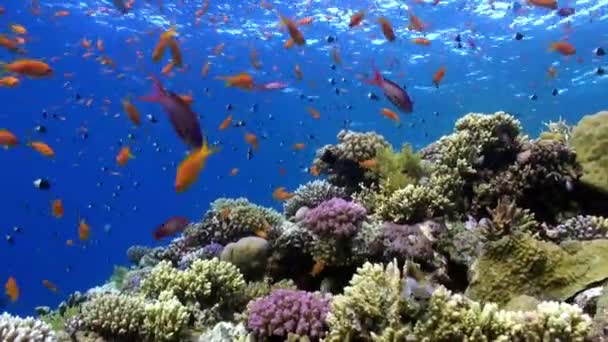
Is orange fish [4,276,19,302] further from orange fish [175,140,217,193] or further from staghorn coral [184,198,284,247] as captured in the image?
orange fish [175,140,217,193]

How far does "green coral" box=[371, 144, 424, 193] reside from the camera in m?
8.30

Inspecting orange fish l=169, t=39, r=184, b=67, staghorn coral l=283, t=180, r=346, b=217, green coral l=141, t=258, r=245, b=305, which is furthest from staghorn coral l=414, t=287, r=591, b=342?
orange fish l=169, t=39, r=184, b=67

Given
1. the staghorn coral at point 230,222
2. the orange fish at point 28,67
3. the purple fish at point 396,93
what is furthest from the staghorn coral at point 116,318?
the orange fish at point 28,67

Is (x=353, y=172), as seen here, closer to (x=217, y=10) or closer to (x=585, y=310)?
(x=585, y=310)

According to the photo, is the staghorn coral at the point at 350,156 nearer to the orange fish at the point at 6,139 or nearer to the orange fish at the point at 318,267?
the orange fish at the point at 318,267

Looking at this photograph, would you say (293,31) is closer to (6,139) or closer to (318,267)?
(318,267)

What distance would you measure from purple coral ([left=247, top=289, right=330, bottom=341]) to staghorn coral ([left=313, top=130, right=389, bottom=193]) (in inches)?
164

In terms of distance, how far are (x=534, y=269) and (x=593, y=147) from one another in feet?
12.1

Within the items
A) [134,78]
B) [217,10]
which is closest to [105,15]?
[217,10]

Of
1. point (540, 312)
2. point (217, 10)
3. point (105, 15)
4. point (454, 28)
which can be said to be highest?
point (105, 15)

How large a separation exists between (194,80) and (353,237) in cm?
4022

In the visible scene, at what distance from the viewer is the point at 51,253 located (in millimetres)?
115875

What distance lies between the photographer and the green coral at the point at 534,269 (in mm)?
4938

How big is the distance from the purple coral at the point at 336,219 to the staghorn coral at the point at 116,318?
7.81ft
